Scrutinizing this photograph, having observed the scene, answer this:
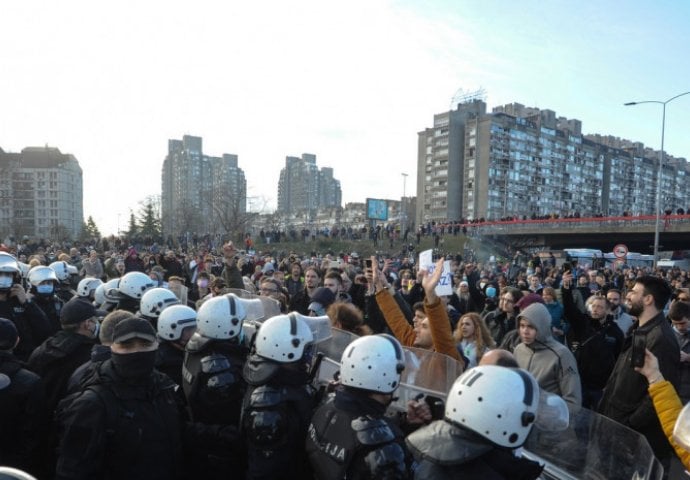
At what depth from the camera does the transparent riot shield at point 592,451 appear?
2297 millimetres

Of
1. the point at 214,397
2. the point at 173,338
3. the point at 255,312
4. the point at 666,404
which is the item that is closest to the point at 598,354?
the point at 666,404

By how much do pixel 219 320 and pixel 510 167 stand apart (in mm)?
98249

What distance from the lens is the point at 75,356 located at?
3.90m

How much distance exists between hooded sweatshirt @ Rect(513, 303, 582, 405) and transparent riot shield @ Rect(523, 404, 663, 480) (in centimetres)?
158

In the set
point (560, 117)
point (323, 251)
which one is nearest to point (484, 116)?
point (560, 117)

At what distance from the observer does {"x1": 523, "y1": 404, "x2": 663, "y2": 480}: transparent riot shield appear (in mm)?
2297

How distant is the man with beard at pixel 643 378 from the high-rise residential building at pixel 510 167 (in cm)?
8513

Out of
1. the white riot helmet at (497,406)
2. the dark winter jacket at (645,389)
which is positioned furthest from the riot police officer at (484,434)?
the dark winter jacket at (645,389)

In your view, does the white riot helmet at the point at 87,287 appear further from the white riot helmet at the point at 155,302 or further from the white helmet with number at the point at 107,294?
the white riot helmet at the point at 155,302

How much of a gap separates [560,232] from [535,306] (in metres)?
40.5

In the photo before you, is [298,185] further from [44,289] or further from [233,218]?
[44,289]

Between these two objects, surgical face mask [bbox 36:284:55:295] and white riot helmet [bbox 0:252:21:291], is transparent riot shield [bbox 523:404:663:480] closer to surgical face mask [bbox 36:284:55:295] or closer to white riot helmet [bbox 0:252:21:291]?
white riot helmet [bbox 0:252:21:291]

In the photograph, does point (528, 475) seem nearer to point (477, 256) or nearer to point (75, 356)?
point (75, 356)

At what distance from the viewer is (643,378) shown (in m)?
3.89
